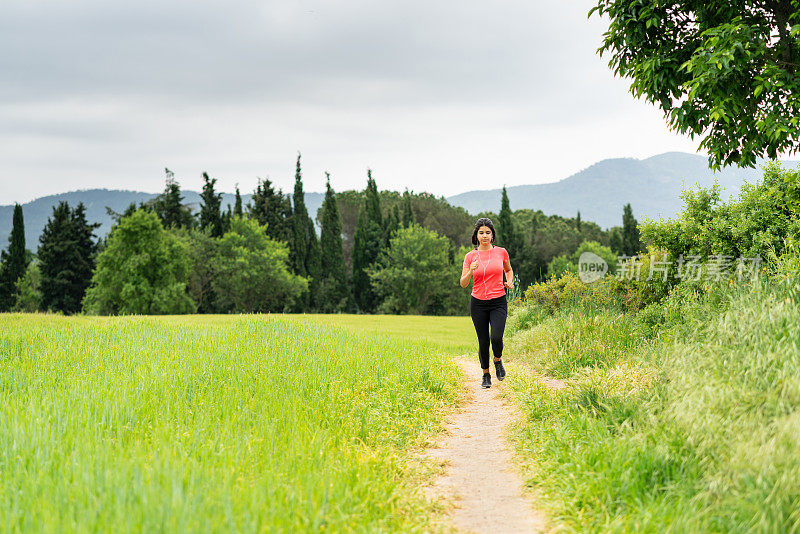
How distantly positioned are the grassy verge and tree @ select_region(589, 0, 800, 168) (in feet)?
11.6

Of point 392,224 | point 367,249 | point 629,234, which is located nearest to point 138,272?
point 367,249

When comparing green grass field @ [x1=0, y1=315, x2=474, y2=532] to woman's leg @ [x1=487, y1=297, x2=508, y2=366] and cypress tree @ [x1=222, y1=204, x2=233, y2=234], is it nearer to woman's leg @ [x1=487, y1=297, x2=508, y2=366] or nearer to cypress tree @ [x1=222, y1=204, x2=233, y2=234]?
woman's leg @ [x1=487, y1=297, x2=508, y2=366]

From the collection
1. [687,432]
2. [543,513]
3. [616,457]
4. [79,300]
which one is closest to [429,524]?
[543,513]

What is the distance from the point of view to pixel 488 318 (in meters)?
7.79

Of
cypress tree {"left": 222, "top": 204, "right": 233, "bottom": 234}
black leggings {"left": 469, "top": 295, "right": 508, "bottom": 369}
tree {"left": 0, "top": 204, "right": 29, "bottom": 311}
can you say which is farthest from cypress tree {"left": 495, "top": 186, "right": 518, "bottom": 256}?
black leggings {"left": 469, "top": 295, "right": 508, "bottom": 369}

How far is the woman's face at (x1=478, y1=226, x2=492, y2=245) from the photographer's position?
7.64m

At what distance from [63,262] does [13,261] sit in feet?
19.2

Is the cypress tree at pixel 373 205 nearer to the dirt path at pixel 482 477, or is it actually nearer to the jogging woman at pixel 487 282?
the jogging woman at pixel 487 282

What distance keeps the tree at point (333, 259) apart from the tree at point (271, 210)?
165 inches

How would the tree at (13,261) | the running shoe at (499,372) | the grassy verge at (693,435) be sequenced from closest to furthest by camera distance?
the grassy verge at (693,435), the running shoe at (499,372), the tree at (13,261)

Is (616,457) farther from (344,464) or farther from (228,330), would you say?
→ (228,330)

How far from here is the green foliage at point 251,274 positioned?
45344 mm

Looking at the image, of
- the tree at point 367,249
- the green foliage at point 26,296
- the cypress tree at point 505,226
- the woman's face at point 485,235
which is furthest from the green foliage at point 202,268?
the woman's face at point 485,235

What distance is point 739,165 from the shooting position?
28.9 feet
